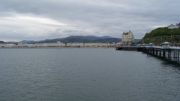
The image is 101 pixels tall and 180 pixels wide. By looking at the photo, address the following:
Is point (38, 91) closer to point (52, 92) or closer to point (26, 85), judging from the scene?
point (52, 92)

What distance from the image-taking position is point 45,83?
37.1 meters

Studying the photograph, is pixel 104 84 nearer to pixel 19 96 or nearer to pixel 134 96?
pixel 134 96

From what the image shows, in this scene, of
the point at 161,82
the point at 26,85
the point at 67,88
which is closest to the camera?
the point at 67,88

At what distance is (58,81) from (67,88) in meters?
5.57

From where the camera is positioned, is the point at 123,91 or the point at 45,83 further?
the point at 45,83

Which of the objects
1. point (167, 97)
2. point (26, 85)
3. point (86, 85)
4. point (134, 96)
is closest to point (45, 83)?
point (26, 85)

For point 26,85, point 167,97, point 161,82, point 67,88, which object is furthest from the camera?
point 161,82

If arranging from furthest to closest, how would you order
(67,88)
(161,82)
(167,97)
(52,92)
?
(161,82) → (67,88) → (52,92) → (167,97)

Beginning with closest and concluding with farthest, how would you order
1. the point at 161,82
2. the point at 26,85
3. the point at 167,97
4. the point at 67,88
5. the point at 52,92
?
the point at 167,97 < the point at 52,92 < the point at 67,88 < the point at 26,85 < the point at 161,82

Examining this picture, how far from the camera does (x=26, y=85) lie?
118ft

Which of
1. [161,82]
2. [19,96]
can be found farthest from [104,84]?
[19,96]

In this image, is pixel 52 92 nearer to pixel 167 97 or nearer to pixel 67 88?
pixel 67 88

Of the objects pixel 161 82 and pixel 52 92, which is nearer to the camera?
pixel 52 92

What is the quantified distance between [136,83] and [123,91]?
19.6 ft
